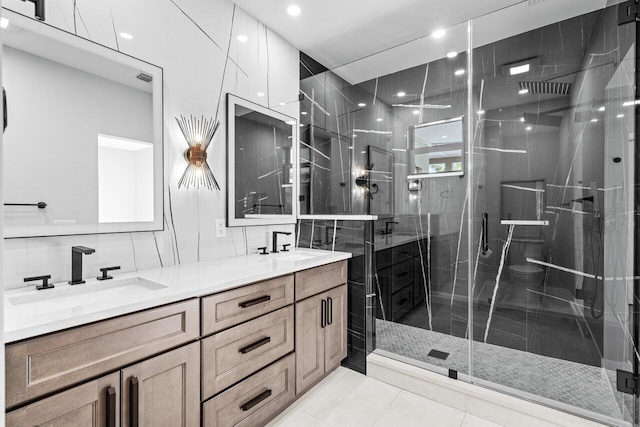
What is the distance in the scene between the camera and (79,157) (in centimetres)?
158

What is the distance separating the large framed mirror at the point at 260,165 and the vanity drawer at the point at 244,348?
838 mm

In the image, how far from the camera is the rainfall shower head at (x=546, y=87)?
76.0 inches

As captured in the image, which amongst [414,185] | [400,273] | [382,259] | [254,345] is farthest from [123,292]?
[414,185]

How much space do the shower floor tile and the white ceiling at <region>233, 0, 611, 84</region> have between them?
2.07 meters

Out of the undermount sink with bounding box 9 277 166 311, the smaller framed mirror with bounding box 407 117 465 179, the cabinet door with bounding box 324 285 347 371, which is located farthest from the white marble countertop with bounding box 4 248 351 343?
the smaller framed mirror with bounding box 407 117 465 179

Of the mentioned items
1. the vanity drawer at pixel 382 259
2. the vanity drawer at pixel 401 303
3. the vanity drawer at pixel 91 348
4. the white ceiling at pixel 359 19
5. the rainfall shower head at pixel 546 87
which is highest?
the white ceiling at pixel 359 19

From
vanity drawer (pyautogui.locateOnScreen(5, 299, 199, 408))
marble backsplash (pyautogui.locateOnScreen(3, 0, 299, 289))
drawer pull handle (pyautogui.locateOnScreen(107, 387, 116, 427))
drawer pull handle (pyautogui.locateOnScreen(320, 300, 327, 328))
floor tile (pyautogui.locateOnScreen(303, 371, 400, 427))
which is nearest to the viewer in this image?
vanity drawer (pyautogui.locateOnScreen(5, 299, 199, 408))

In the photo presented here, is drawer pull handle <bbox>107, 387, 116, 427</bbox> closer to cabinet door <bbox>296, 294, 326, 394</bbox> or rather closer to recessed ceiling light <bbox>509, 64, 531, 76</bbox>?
cabinet door <bbox>296, 294, 326, 394</bbox>

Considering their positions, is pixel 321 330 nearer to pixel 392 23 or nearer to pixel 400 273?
pixel 400 273

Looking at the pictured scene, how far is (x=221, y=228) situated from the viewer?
224 cm

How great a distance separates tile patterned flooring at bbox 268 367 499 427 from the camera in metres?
1.90

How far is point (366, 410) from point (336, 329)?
53 centimetres

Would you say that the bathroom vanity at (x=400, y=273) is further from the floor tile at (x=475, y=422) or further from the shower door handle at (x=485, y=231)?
the floor tile at (x=475, y=422)

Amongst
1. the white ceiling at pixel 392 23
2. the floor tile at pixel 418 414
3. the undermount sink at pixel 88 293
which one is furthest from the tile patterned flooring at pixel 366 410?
the white ceiling at pixel 392 23
